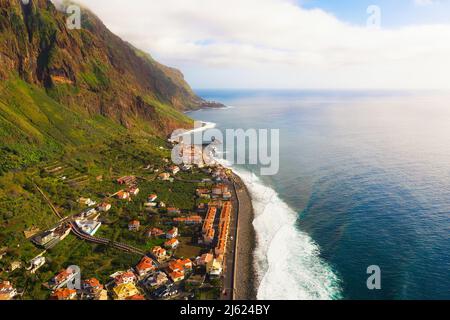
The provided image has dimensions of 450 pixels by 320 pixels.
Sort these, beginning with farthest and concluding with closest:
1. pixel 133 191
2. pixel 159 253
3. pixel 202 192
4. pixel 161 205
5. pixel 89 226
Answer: pixel 202 192
pixel 133 191
pixel 161 205
pixel 89 226
pixel 159 253

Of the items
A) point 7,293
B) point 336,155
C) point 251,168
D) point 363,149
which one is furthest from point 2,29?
point 363,149

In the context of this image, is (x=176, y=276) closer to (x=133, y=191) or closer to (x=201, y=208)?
(x=201, y=208)

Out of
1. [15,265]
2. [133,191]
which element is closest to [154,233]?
[133,191]

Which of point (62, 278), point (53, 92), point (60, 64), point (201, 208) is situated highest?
point (60, 64)

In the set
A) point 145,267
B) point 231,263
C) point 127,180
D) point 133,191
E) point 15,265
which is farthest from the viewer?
point 127,180

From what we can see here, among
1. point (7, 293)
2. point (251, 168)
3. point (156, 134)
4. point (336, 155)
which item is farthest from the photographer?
point (156, 134)

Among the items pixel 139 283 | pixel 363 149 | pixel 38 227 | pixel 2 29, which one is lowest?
pixel 139 283
